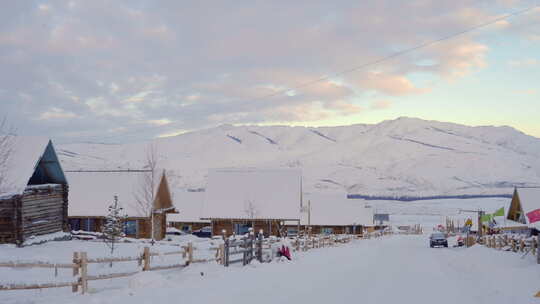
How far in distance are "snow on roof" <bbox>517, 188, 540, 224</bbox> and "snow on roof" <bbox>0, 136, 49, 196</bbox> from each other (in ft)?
169

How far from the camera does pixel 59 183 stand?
38.6 m

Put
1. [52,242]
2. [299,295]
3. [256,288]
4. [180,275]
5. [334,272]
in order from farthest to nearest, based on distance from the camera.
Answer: [52,242] → [334,272] → [180,275] → [256,288] → [299,295]

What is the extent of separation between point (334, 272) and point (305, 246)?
17.0 meters

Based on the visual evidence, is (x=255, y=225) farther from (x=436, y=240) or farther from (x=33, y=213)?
(x=33, y=213)

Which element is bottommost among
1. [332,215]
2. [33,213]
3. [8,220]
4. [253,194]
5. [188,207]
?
[332,215]

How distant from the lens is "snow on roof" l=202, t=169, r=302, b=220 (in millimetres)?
57531

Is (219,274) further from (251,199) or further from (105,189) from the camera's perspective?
(251,199)

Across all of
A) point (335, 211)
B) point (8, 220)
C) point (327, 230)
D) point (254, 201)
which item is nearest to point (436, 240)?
point (254, 201)

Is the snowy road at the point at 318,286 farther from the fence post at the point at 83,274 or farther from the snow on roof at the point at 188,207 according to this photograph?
the snow on roof at the point at 188,207

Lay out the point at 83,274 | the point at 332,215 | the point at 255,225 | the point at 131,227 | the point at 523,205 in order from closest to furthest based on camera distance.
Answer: the point at 83,274 < the point at 131,227 < the point at 255,225 < the point at 523,205 < the point at 332,215

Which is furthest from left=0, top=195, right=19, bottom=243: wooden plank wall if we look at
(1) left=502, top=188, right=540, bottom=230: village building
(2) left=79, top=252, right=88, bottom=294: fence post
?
(1) left=502, top=188, right=540, bottom=230: village building

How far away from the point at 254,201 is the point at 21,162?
1170 inches

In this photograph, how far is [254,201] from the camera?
5884cm

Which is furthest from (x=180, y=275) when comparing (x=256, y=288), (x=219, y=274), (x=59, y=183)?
(x=59, y=183)
